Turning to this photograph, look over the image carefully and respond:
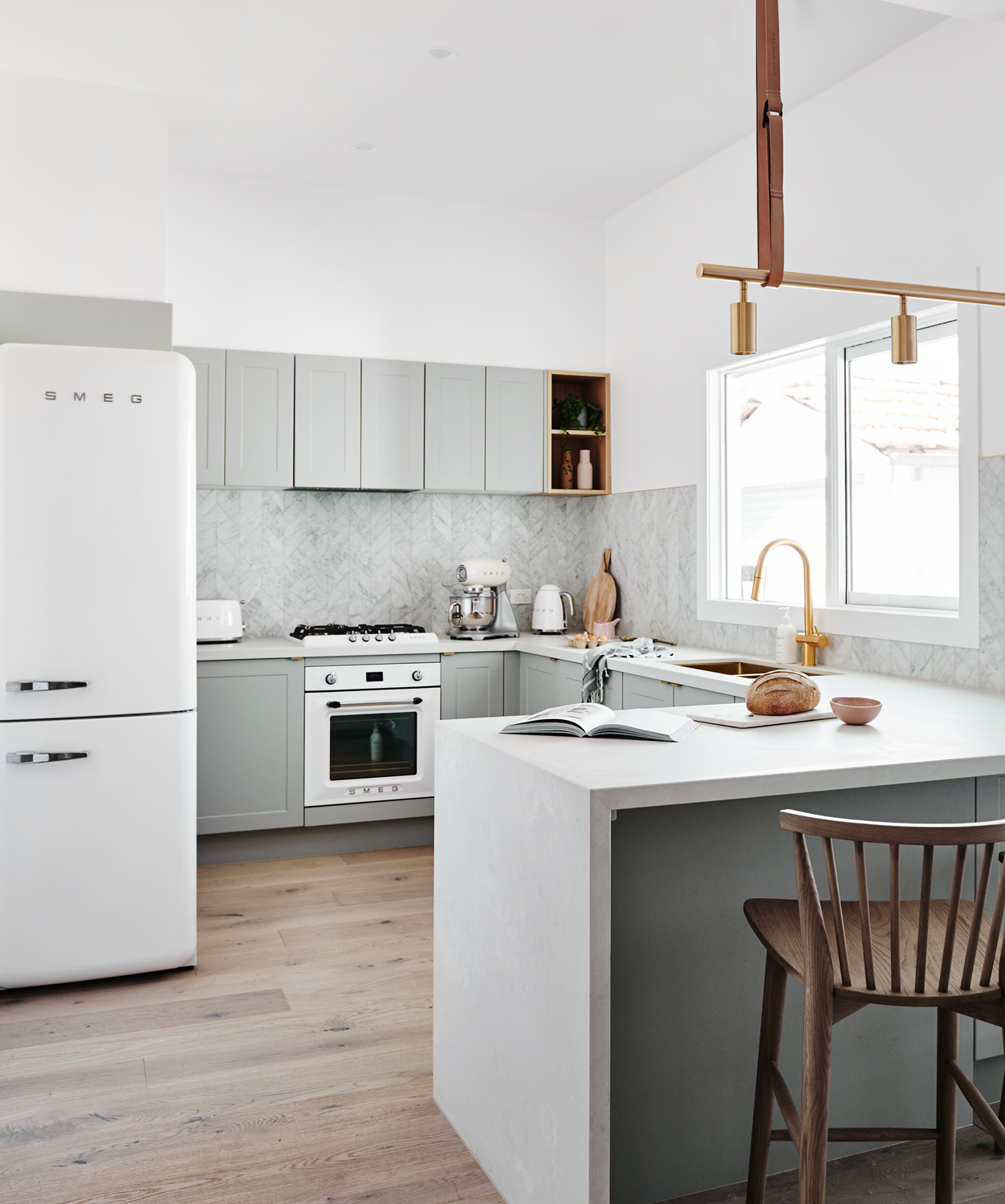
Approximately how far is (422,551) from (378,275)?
1309 mm

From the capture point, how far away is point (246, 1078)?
244 cm

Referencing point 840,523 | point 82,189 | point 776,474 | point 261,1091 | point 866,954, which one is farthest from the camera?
point 776,474

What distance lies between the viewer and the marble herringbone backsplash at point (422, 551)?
A: 4.55m

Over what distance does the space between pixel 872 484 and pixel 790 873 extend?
190 cm

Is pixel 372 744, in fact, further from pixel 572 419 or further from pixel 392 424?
pixel 572 419

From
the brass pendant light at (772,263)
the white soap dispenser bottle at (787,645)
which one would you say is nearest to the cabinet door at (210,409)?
the white soap dispenser bottle at (787,645)

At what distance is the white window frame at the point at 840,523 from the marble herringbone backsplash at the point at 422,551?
11 cm

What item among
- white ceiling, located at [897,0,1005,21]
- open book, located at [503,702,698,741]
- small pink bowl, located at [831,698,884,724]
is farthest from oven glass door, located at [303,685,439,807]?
white ceiling, located at [897,0,1005,21]

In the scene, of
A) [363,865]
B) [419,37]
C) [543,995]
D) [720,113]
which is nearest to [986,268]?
[720,113]

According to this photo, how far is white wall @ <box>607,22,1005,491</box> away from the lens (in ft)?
9.50

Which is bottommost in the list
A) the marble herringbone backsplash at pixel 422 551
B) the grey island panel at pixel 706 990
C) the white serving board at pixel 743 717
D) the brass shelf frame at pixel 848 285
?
the grey island panel at pixel 706 990

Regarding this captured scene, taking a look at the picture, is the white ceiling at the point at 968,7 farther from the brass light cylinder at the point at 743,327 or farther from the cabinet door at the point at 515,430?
the cabinet door at the point at 515,430

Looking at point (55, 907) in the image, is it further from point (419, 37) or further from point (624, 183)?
point (624, 183)

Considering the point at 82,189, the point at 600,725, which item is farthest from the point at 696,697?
the point at 82,189
